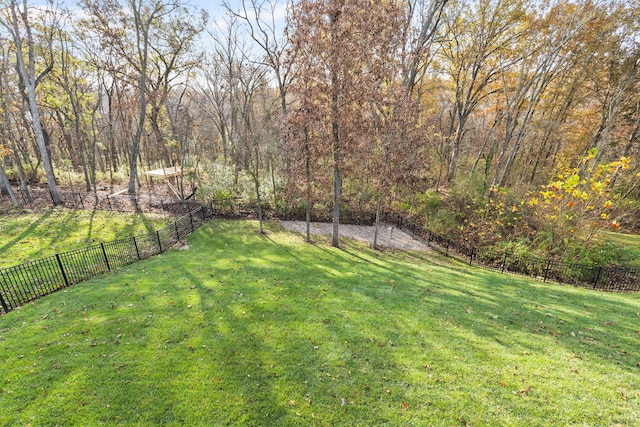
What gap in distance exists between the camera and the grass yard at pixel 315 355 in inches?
158

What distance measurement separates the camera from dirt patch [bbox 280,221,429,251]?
49.5 feet

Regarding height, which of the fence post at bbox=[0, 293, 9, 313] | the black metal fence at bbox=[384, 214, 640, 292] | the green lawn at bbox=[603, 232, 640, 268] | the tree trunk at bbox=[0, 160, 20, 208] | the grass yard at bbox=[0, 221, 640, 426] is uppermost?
the tree trunk at bbox=[0, 160, 20, 208]

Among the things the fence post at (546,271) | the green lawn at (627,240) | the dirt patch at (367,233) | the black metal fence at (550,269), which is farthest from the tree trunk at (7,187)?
the green lawn at (627,240)

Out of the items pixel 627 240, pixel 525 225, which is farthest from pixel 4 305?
pixel 627 240

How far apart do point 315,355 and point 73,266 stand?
9852 millimetres

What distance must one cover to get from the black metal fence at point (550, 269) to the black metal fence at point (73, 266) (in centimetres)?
1448

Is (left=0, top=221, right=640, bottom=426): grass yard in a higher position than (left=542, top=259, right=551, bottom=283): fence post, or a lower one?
higher

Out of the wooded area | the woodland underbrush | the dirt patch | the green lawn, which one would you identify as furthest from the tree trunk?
the green lawn

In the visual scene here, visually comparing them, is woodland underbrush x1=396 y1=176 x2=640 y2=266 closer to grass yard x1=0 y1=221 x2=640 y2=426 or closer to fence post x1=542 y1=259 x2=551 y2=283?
fence post x1=542 y1=259 x2=551 y2=283

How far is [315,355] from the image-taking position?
206 inches

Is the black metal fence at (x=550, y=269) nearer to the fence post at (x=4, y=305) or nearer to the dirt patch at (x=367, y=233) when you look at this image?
the dirt patch at (x=367, y=233)

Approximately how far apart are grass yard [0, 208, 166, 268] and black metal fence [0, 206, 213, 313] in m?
1.64

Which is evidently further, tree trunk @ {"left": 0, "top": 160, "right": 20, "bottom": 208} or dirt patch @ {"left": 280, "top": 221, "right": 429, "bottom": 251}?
tree trunk @ {"left": 0, "top": 160, "right": 20, "bottom": 208}

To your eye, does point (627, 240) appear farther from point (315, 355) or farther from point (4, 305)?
point (4, 305)
